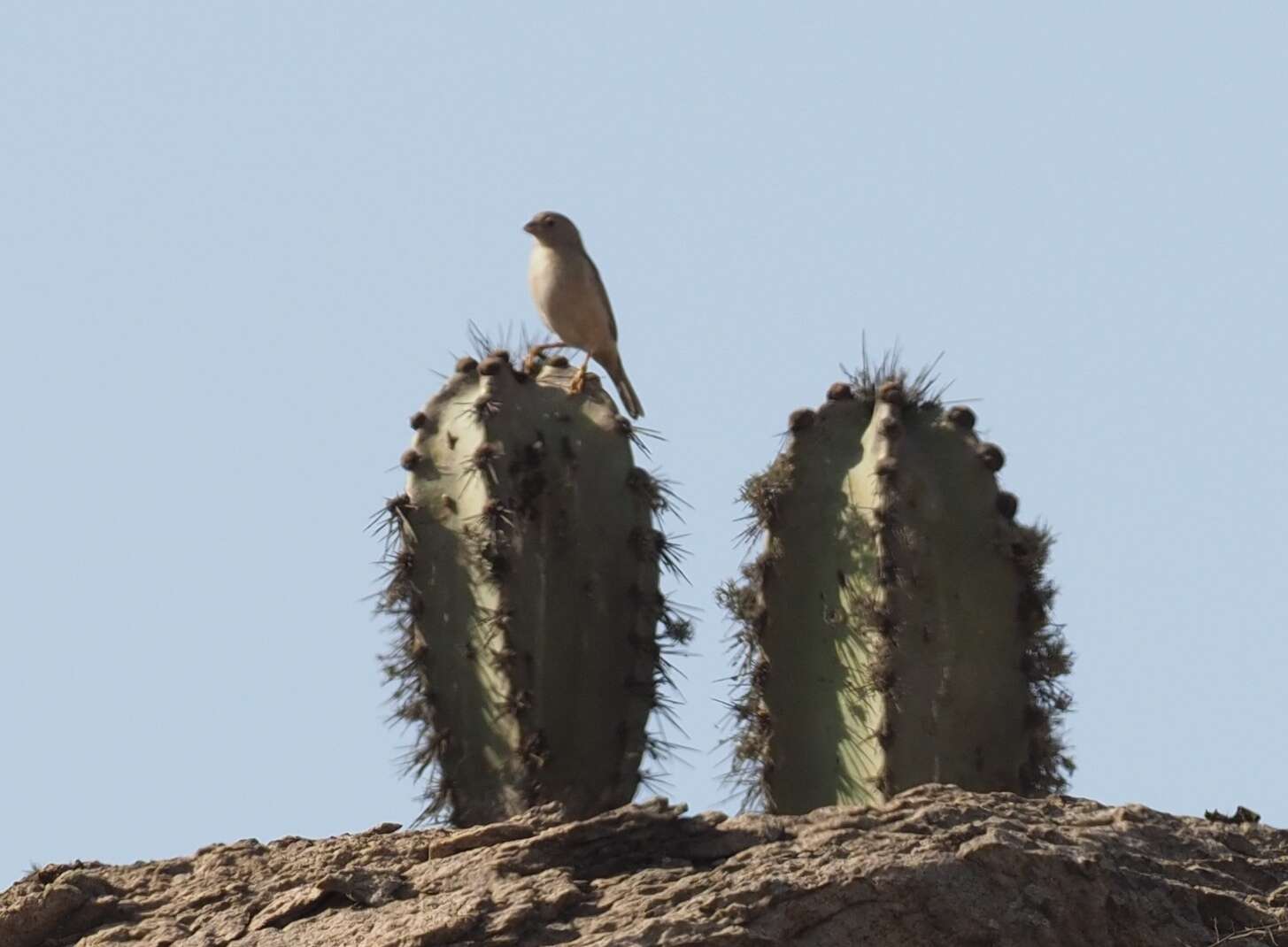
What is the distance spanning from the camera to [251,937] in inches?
249

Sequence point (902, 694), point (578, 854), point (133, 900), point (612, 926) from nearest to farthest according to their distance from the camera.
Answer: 1. point (612, 926)
2. point (578, 854)
3. point (133, 900)
4. point (902, 694)

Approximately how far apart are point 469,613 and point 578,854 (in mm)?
1521

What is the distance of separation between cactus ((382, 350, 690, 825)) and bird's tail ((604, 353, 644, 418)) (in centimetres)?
119

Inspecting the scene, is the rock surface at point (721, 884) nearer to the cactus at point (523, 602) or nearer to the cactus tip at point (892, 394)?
the cactus at point (523, 602)

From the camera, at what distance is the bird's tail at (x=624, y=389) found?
934cm

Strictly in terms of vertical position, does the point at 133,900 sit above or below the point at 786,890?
above

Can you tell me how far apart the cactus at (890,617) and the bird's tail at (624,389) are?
5.42 feet

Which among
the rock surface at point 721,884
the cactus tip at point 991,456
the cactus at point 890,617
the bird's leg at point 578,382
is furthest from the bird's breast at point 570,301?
the rock surface at point 721,884

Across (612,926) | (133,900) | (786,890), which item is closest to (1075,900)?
(786,890)

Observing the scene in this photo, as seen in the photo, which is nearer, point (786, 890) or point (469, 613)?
point (786, 890)

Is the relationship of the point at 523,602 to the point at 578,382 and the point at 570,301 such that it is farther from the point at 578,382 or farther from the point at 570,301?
the point at 570,301

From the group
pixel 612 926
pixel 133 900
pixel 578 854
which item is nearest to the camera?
pixel 612 926

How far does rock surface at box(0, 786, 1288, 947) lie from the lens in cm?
601

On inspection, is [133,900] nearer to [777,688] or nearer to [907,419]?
[777,688]
